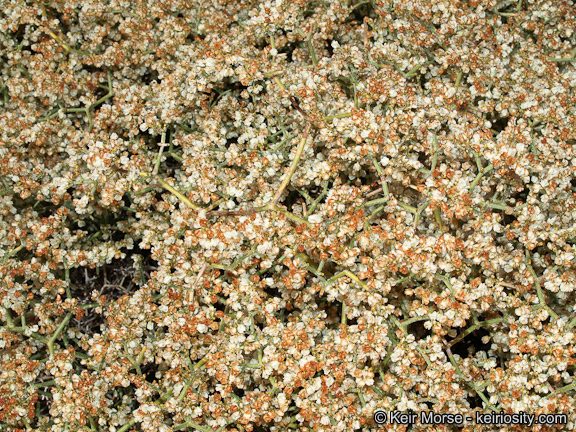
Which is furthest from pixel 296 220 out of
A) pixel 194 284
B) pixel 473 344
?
pixel 473 344

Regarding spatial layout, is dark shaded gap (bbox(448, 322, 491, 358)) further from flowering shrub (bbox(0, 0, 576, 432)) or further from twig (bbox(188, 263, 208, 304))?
twig (bbox(188, 263, 208, 304))

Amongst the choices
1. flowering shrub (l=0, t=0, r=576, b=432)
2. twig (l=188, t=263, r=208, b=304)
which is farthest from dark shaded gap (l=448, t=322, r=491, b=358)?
twig (l=188, t=263, r=208, b=304)

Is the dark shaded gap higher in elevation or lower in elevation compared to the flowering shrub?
lower

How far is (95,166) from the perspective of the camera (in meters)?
2.62

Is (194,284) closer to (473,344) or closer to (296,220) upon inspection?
(296,220)

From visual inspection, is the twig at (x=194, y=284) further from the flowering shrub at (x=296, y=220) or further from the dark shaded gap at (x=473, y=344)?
the dark shaded gap at (x=473, y=344)

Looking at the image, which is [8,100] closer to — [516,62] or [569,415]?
[516,62]

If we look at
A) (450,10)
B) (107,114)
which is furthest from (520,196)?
(107,114)

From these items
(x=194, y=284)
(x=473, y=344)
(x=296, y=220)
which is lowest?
(x=473, y=344)

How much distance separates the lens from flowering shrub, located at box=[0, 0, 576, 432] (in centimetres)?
Result: 226

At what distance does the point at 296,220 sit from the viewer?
7.75ft

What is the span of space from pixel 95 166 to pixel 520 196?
2145 mm

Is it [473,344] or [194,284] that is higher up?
[194,284]

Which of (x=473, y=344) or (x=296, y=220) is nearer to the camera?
(x=296, y=220)
